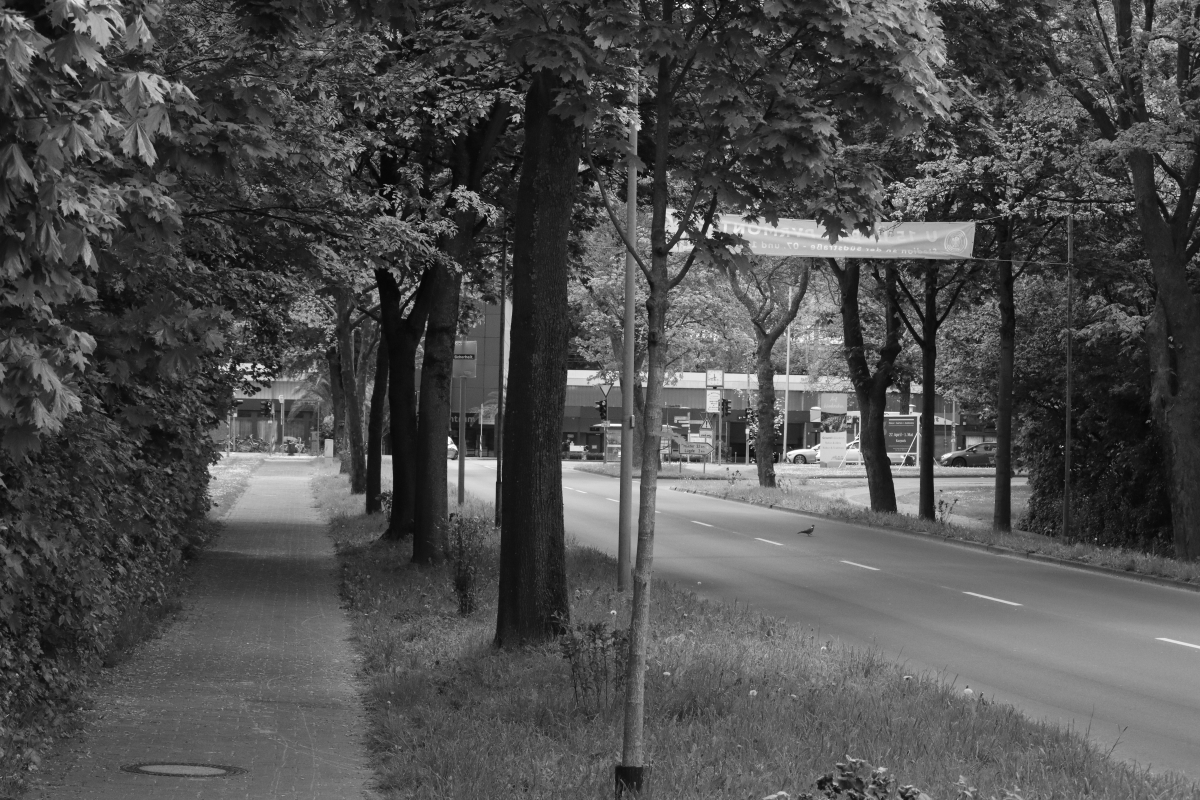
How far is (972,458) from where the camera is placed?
259 ft

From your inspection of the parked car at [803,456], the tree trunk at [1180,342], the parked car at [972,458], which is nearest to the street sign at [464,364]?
the tree trunk at [1180,342]

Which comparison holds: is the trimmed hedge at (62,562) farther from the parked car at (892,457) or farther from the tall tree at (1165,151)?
the parked car at (892,457)

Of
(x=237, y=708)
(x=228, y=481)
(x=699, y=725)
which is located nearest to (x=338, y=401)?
(x=228, y=481)

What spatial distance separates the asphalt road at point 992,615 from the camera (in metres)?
10.3

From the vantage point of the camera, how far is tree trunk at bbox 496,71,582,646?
10828 millimetres

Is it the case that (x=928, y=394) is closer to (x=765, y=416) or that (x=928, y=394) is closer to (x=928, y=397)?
(x=928, y=397)

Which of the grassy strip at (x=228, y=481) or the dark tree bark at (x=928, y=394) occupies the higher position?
the dark tree bark at (x=928, y=394)

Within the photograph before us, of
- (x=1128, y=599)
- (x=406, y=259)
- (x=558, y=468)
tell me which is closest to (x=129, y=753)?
(x=558, y=468)

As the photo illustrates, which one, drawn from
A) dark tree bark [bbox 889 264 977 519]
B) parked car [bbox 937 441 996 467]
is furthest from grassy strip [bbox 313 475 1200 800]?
parked car [bbox 937 441 996 467]

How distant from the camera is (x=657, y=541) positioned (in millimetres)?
25188

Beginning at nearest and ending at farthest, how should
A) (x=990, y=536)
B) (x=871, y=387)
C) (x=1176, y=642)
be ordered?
(x=1176, y=642) < (x=990, y=536) < (x=871, y=387)

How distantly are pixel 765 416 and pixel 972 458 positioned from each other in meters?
40.9

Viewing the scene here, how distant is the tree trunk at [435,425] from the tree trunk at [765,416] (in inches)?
978

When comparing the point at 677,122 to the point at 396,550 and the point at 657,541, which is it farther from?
the point at 657,541
